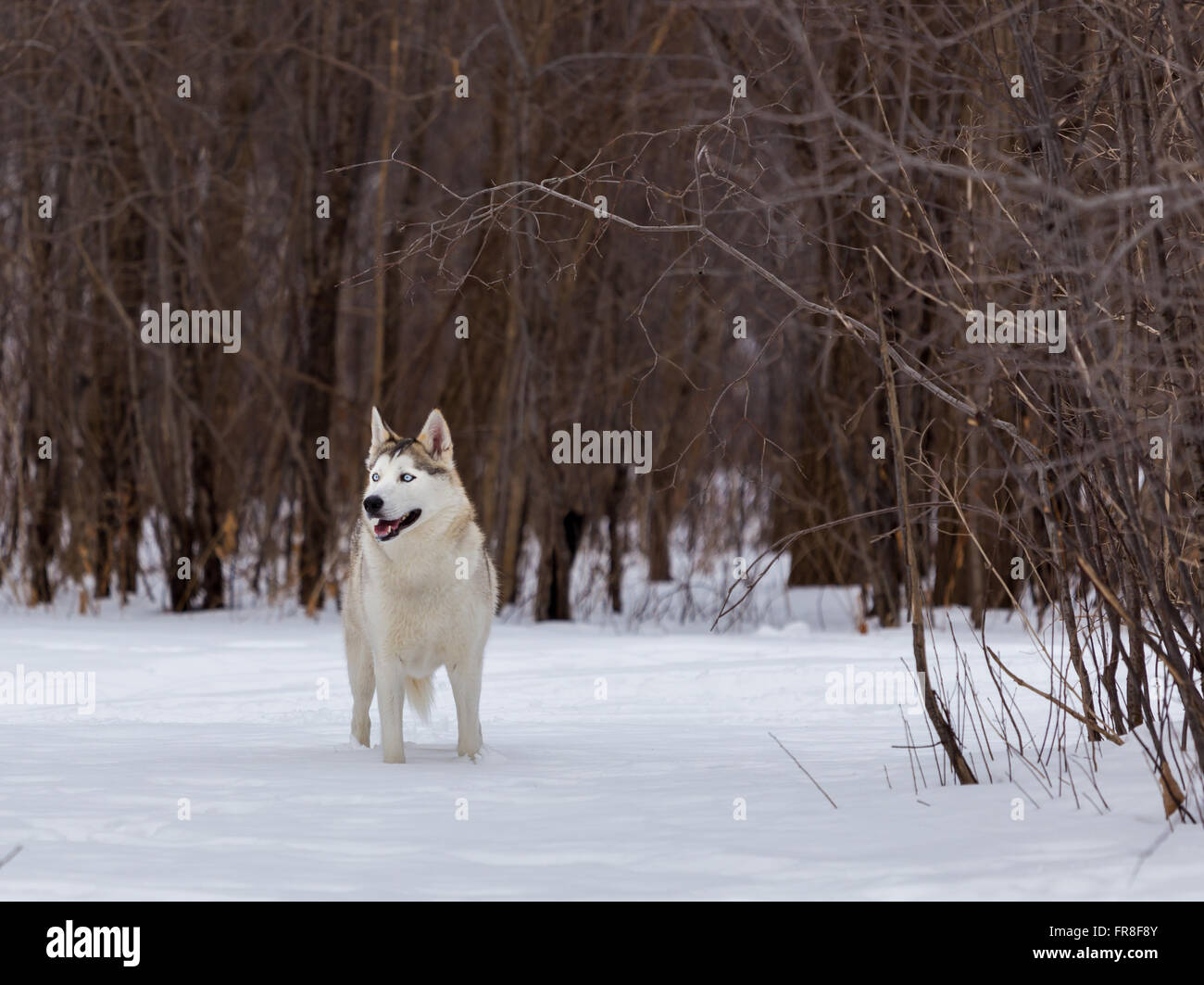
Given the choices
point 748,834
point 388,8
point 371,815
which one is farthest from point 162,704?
point 388,8

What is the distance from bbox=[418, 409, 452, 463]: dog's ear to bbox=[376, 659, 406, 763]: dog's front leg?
966 millimetres

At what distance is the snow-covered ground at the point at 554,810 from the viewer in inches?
169

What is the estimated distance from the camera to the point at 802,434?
15344 mm

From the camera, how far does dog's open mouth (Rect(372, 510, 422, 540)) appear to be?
265 inches

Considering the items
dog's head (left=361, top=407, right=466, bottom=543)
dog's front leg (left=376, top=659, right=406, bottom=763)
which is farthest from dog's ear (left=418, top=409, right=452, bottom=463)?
dog's front leg (left=376, top=659, right=406, bottom=763)

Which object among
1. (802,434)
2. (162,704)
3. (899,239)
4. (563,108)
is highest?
(563,108)

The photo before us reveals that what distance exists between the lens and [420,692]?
7.36 m

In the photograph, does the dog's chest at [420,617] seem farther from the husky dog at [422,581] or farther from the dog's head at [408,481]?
the dog's head at [408,481]

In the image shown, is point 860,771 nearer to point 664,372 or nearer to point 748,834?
point 748,834

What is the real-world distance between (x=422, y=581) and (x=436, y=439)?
0.66m

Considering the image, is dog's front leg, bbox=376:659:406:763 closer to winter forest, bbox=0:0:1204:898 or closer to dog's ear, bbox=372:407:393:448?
dog's ear, bbox=372:407:393:448

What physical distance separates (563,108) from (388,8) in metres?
2.14

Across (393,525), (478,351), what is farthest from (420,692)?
(478,351)

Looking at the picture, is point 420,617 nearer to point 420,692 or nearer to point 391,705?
point 391,705
